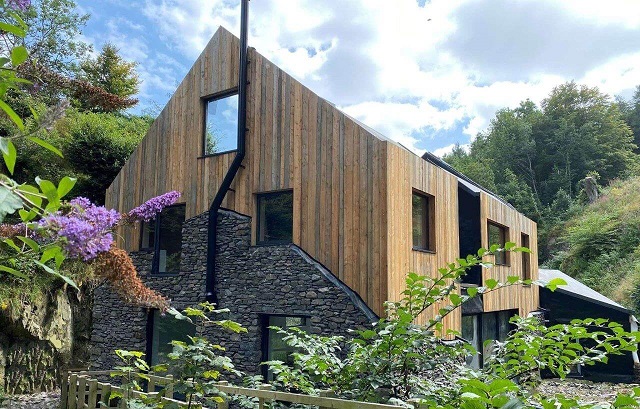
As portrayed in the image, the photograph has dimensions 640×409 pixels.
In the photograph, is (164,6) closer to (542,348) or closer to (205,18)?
(205,18)

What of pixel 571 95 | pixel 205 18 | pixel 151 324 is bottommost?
pixel 151 324

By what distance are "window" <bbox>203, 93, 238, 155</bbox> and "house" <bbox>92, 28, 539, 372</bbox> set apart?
0.09 ft

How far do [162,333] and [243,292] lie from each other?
252 centimetres

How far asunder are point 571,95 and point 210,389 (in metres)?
38.8

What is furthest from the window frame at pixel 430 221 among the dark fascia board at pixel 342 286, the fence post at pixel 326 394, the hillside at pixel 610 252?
the hillside at pixel 610 252

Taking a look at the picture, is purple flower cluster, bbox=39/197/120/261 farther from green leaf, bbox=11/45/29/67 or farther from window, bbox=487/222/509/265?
window, bbox=487/222/509/265

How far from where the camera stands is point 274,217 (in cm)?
853

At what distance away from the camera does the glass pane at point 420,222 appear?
27.1 ft

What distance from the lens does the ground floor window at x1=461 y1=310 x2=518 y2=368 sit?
10031 millimetres

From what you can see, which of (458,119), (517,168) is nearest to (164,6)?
(517,168)

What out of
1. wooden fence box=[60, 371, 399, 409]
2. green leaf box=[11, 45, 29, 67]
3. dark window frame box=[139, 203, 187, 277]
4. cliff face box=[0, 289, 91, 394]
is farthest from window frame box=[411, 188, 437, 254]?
cliff face box=[0, 289, 91, 394]

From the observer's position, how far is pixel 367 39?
13359 millimetres

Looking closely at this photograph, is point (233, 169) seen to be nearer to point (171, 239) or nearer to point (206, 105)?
point (206, 105)

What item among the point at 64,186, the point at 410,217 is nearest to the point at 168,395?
the point at 64,186
